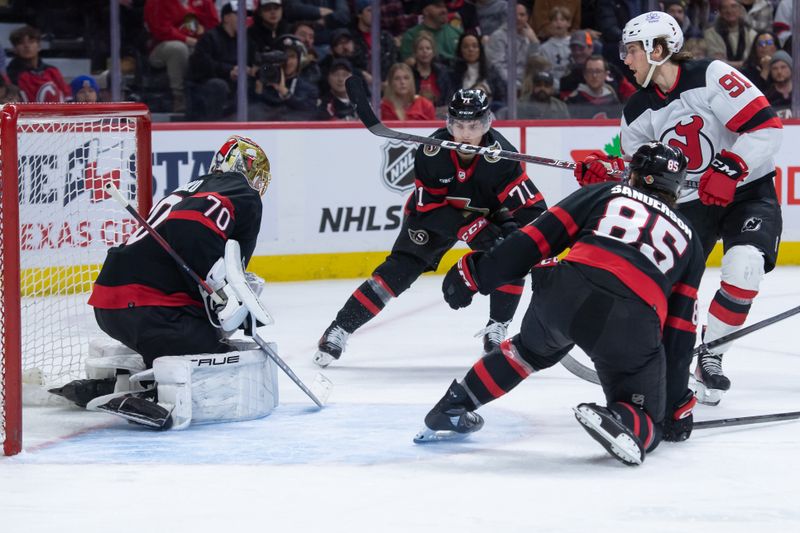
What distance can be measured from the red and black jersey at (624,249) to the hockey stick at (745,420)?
369 millimetres

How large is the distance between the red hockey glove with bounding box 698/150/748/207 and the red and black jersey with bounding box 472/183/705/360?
679 millimetres

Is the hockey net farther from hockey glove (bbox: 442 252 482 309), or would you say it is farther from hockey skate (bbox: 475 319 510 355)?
hockey skate (bbox: 475 319 510 355)

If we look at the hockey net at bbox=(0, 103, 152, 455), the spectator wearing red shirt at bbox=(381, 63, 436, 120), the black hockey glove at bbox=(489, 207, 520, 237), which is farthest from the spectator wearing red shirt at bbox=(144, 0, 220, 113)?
the black hockey glove at bbox=(489, 207, 520, 237)

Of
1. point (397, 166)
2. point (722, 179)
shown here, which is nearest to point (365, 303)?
point (722, 179)

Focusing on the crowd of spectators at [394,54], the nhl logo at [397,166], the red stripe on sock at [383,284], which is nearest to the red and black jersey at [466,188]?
the red stripe on sock at [383,284]

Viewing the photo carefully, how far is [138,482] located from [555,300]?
3.28ft

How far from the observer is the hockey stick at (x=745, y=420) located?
3312 millimetres

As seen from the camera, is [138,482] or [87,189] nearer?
[138,482]

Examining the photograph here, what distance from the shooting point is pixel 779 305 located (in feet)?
18.7

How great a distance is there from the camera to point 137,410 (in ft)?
10.8

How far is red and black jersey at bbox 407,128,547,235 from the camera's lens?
14.0 ft

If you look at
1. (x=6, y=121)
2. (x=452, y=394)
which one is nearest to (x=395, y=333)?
(x=452, y=394)

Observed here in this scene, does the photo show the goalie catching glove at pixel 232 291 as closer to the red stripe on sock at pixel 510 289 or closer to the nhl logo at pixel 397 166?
the red stripe on sock at pixel 510 289

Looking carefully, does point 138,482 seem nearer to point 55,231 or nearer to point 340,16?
point 55,231
